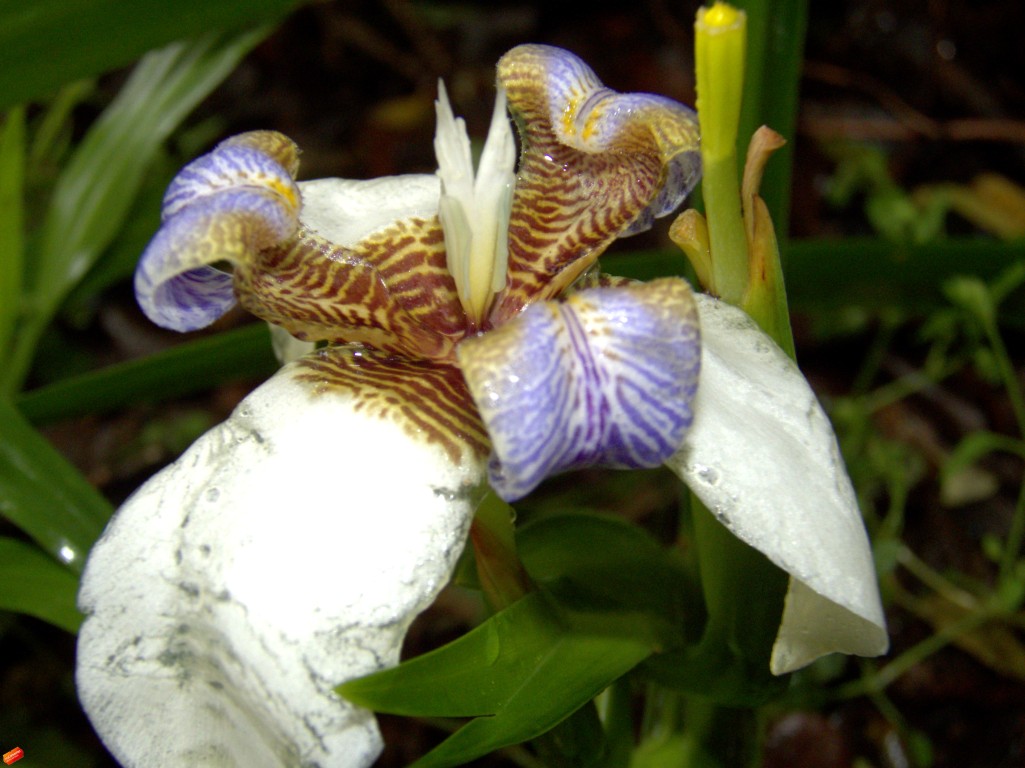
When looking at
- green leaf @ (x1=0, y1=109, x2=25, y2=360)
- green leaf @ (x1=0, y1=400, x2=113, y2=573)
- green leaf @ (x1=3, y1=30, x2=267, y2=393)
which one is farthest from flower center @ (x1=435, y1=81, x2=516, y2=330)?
green leaf @ (x1=3, y1=30, x2=267, y2=393)

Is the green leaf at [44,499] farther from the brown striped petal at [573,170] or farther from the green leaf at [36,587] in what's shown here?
the brown striped petal at [573,170]

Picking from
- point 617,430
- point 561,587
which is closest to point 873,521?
point 561,587

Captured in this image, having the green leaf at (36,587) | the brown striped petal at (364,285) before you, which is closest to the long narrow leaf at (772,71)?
the brown striped petal at (364,285)

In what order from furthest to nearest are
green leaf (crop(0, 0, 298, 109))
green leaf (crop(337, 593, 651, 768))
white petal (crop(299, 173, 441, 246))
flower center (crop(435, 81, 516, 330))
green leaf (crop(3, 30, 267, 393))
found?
green leaf (crop(3, 30, 267, 393))
green leaf (crop(0, 0, 298, 109))
white petal (crop(299, 173, 441, 246))
flower center (crop(435, 81, 516, 330))
green leaf (crop(337, 593, 651, 768))

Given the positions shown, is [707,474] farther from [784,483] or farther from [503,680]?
[503,680]

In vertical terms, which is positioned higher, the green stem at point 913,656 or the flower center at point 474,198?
the flower center at point 474,198

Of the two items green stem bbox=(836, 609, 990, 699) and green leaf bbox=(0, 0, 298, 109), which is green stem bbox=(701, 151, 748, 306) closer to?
green leaf bbox=(0, 0, 298, 109)
